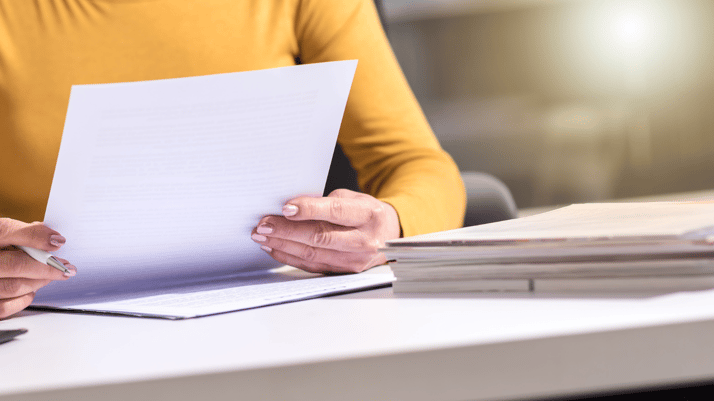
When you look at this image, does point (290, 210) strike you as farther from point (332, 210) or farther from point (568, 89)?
point (568, 89)

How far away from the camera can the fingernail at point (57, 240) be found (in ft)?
1.69

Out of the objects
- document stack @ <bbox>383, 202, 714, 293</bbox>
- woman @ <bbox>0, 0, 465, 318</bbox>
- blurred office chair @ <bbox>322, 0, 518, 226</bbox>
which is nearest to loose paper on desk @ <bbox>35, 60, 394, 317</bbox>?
document stack @ <bbox>383, 202, 714, 293</bbox>

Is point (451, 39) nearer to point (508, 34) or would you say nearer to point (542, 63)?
point (508, 34)

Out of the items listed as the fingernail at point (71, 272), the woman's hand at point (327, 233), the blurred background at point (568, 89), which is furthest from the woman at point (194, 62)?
the blurred background at point (568, 89)

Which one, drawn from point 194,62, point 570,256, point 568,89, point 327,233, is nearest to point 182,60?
point 194,62

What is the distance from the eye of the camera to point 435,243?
45cm

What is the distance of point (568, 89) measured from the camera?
2.49 metres

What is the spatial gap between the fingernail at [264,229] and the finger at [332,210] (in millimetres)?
20

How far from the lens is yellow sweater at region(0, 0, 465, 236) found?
929mm

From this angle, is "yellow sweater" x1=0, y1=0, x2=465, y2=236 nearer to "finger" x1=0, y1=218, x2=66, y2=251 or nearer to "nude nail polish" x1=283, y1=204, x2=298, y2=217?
"nude nail polish" x1=283, y1=204, x2=298, y2=217

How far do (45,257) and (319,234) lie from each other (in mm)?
244

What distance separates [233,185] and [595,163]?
220 centimetres

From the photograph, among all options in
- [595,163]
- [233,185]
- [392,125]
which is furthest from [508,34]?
[233,185]

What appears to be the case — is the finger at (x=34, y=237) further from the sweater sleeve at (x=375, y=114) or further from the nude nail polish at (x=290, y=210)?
the sweater sleeve at (x=375, y=114)
